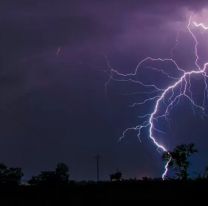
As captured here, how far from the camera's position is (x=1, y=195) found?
19.5 metres

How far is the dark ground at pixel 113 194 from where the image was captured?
18270mm

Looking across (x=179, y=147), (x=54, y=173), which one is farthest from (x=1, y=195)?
(x=179, y=147)

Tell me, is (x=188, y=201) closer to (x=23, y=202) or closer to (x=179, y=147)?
(x=23, y=202)

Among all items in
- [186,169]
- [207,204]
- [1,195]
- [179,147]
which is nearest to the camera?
[207,204]

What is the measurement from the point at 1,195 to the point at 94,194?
3037 mm

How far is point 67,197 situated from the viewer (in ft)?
61.8

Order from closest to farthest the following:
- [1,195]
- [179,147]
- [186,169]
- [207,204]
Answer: [207,204] < [1,195] < [186,169] < [179,147]

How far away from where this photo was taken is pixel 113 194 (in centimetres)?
1870

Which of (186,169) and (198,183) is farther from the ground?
(186,169)

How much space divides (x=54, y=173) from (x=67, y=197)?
73.0ft

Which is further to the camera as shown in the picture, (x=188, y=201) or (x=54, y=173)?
(x=54, y=173)

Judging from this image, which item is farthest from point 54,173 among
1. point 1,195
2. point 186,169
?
point 1,195

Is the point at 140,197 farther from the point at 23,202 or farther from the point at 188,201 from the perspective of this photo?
the point at 23,202

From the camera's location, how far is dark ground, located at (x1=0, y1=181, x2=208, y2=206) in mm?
18270
